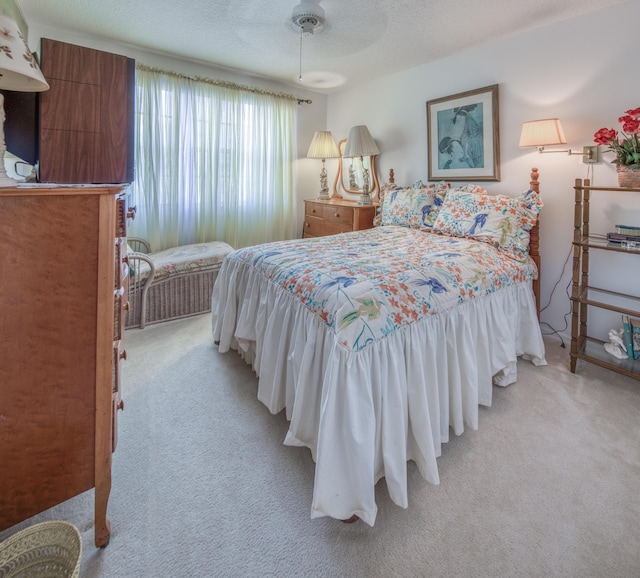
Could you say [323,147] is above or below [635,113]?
above

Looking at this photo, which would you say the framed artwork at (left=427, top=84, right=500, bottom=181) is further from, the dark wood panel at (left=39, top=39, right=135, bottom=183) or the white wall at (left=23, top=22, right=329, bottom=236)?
the dark wood panel at (left=39, top=39, right=135, bottom=183)

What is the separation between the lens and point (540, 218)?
2.72 m

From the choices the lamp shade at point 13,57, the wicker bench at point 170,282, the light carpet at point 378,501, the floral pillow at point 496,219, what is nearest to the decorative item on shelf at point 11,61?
the lamp shade at point 13,57

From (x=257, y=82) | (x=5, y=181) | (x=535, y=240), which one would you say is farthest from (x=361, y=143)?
(x=5, y=181)

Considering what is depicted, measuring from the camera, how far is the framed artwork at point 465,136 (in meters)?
2.94

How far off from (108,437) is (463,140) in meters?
3.36

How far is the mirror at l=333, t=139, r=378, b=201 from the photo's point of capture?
4086 millimetres

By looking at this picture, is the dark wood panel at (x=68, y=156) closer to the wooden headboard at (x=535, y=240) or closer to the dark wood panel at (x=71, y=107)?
the dark wood panel at (x=71, y=107)

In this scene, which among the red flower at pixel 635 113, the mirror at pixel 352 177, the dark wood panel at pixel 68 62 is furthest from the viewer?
the mirror at pixel 352 177

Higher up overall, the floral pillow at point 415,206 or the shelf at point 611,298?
the floral pillow at point 415,206

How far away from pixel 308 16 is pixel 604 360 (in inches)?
114

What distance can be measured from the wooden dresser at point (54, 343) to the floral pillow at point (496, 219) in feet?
7.44

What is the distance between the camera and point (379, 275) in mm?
1589

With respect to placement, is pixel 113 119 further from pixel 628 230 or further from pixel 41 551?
pixel 628 230
